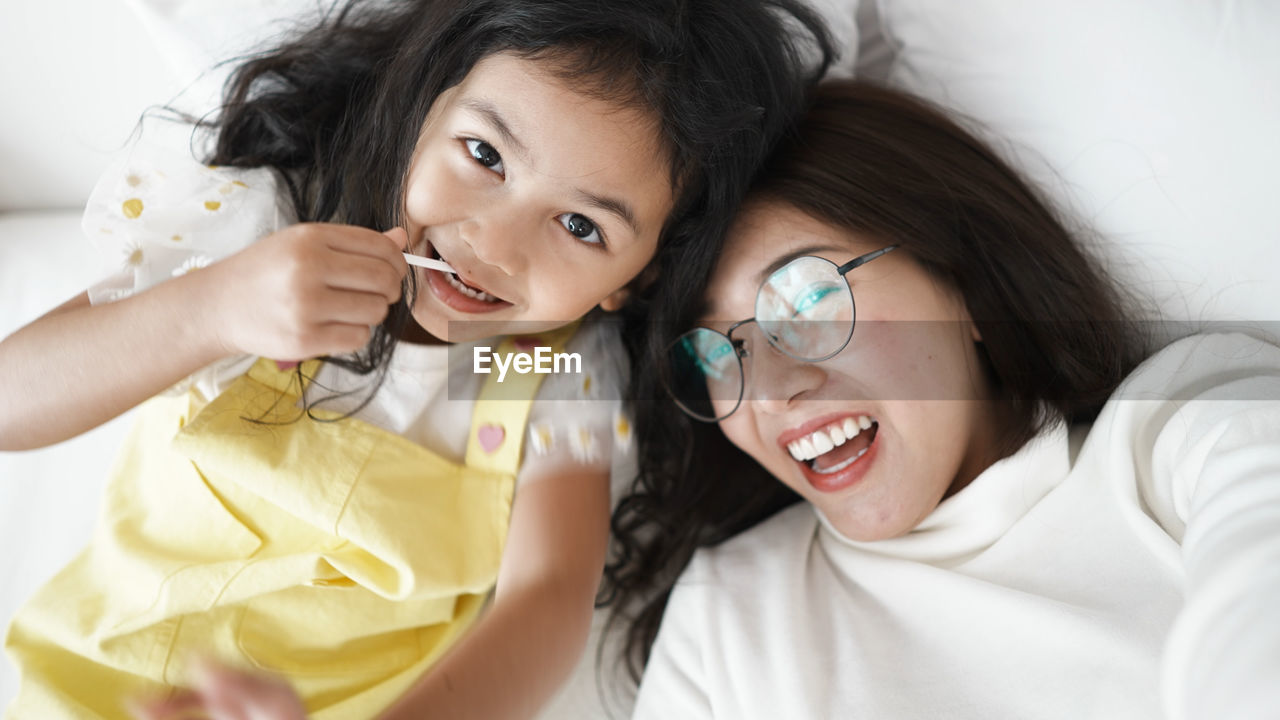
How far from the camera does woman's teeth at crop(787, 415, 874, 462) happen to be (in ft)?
3.57

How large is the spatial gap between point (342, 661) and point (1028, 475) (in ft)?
2.88

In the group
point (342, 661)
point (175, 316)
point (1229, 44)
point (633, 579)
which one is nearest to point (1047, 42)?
point (1229, 44)

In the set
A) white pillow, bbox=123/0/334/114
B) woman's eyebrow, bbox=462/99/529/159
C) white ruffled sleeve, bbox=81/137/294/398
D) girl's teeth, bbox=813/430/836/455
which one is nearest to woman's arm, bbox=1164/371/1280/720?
girl's teeth, bbox=813/430/836/455

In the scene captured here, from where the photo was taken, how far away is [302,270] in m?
0.78

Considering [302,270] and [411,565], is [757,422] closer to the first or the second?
[411,565]

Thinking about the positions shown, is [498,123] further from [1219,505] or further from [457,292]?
[1219,505]

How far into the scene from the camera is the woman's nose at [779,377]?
41.5 inches

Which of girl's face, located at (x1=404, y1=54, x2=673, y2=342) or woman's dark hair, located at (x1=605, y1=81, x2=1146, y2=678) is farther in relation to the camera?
woman's dark hair, located at (x1=605, y1=81, x2=1146, y2=678)

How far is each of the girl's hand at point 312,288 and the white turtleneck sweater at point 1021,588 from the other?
2.03 ft

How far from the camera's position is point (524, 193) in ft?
2.98

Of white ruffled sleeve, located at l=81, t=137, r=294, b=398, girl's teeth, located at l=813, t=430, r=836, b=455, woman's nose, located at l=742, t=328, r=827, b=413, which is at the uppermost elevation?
white ruffled sleeve, located at l=81, t=137, r=294, b=398
